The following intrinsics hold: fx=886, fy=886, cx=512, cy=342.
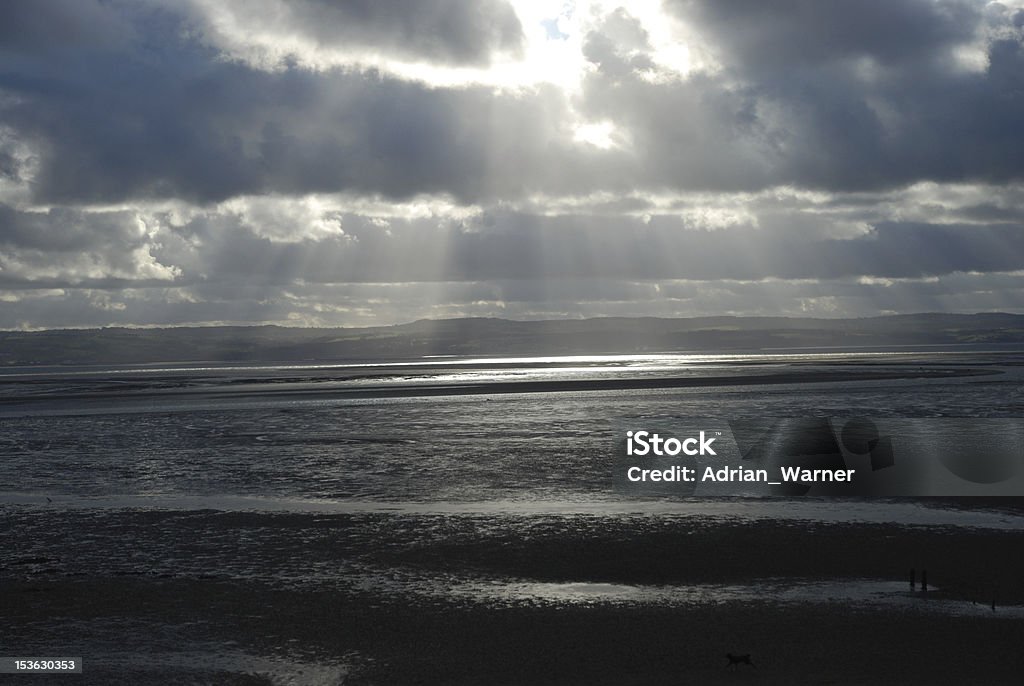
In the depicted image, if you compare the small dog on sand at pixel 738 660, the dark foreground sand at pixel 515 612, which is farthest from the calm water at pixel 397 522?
the small dog on sand at pixel 738 660

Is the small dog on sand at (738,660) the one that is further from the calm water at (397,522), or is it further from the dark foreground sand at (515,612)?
the calm water at (397,522)

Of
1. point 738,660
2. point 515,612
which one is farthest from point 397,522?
point 738,660

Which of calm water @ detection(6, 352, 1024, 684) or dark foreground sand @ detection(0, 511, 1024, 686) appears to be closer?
dark foreground sand @ detection(0, 511, 1024, 686)

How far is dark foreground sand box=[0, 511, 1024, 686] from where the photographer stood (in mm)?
13516

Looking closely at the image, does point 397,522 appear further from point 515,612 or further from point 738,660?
point 738,660

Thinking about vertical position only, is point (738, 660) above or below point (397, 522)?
above

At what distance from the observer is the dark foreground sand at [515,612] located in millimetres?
13516

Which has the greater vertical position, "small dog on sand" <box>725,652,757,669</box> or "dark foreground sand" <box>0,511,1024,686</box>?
"small dog on sand" <box>725,652,757,669</box>

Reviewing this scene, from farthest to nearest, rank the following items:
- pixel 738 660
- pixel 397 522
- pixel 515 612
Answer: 1. pixel 397 522
2. pixel 515 612
3. pixel 738 660

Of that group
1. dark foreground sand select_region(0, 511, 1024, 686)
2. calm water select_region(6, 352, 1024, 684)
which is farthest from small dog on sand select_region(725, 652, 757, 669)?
calm water select_region(6, 352, 1024, 684)

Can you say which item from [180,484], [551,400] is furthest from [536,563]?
[551,400]

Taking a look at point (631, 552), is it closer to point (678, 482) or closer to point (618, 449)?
point (678, 482)

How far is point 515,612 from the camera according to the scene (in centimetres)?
1620

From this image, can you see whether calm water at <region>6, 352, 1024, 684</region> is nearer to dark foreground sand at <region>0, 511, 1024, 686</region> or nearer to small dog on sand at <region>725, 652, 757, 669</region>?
dark foreground sand at <region>0, 511, 1024, 686</region>
